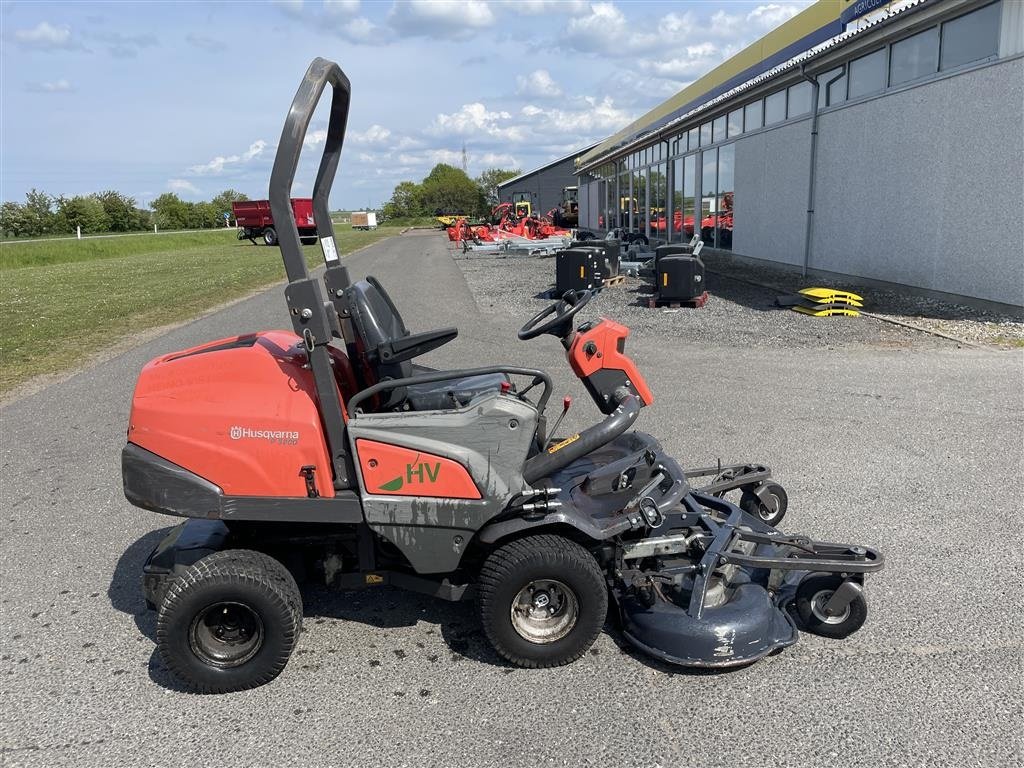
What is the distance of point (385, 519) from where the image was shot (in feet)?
9.68

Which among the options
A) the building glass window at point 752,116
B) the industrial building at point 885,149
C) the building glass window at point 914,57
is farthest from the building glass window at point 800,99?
the building glass window at point 914,57

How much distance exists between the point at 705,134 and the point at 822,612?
23.0 metres

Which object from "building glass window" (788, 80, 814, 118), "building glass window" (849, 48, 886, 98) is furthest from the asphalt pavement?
"building glass window" (788, 80, 814, 118)

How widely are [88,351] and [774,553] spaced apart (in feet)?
32.5

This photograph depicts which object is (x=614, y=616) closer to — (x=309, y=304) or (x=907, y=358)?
(x=309, y=304)

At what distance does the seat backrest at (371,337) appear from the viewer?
3.15 metres

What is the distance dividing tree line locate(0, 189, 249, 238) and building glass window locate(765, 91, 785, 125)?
1858 inches

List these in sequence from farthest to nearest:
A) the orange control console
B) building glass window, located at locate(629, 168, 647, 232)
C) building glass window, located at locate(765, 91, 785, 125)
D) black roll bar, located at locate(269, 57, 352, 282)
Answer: building glass window, located at locate(629, 168, 647, 232), building glass window, located at locate(765, 91, 785, 125), the orange control console, black roll bar, located at locate(269, 57, 352, 282)

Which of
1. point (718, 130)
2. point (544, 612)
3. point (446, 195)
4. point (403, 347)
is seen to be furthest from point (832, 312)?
point (446, 195)

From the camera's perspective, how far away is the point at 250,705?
2891mm

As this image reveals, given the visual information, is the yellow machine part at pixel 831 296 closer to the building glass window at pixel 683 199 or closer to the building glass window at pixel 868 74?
the building glass window at pixel 868 74

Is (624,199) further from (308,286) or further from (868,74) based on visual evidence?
(308,286)

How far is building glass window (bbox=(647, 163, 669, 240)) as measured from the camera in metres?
27.9

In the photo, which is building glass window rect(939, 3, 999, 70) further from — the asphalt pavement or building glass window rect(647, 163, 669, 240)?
building glass window rect(647, 163, 669, 240)
